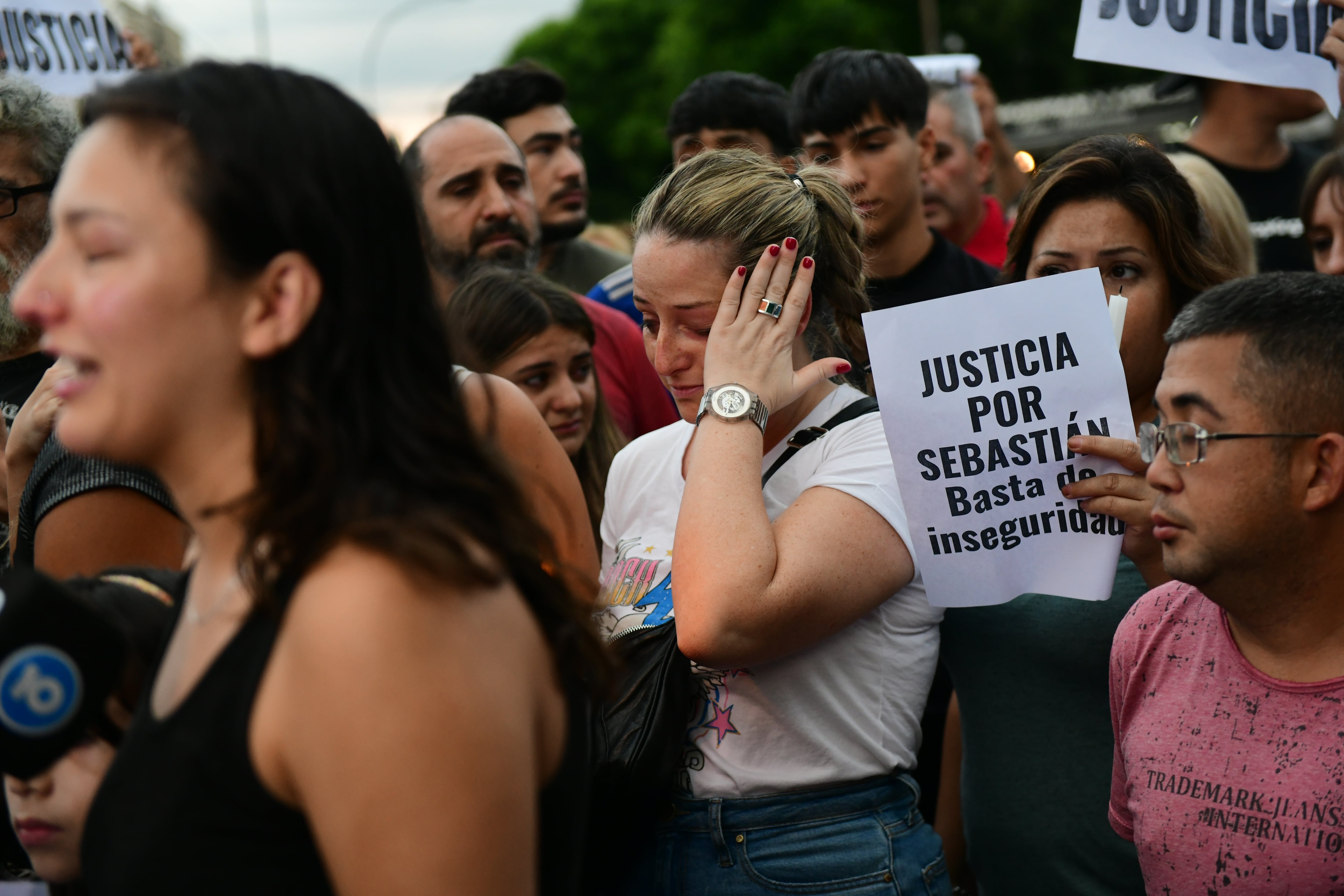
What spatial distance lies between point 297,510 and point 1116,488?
1.67m

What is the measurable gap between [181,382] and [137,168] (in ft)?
0.79

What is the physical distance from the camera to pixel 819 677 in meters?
2.47

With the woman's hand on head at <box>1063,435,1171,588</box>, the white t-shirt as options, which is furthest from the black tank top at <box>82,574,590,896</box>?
the woman's hand on head at <box>1063,435,1171,588</box>

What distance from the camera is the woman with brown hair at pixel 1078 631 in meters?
2.66

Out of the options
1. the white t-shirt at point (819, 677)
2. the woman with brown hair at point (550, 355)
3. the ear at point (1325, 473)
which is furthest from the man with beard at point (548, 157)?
the ear at point (1325, 473)

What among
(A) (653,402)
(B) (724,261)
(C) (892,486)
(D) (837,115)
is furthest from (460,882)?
(D) (837,115)

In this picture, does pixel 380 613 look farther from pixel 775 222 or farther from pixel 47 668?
pixel 775 222

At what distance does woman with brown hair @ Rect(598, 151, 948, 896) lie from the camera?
2369mm

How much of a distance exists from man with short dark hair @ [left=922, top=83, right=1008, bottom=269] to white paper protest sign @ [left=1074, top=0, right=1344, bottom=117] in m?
1.81

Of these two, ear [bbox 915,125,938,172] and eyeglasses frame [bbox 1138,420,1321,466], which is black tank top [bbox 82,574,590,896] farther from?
ear [bbox 915,125,938,172]

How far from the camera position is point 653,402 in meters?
4.80

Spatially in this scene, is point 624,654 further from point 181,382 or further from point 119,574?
point 181,382

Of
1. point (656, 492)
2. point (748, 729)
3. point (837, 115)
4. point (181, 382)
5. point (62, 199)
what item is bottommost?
point (748, 729)

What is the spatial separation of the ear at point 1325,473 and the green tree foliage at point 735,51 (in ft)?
47.5
